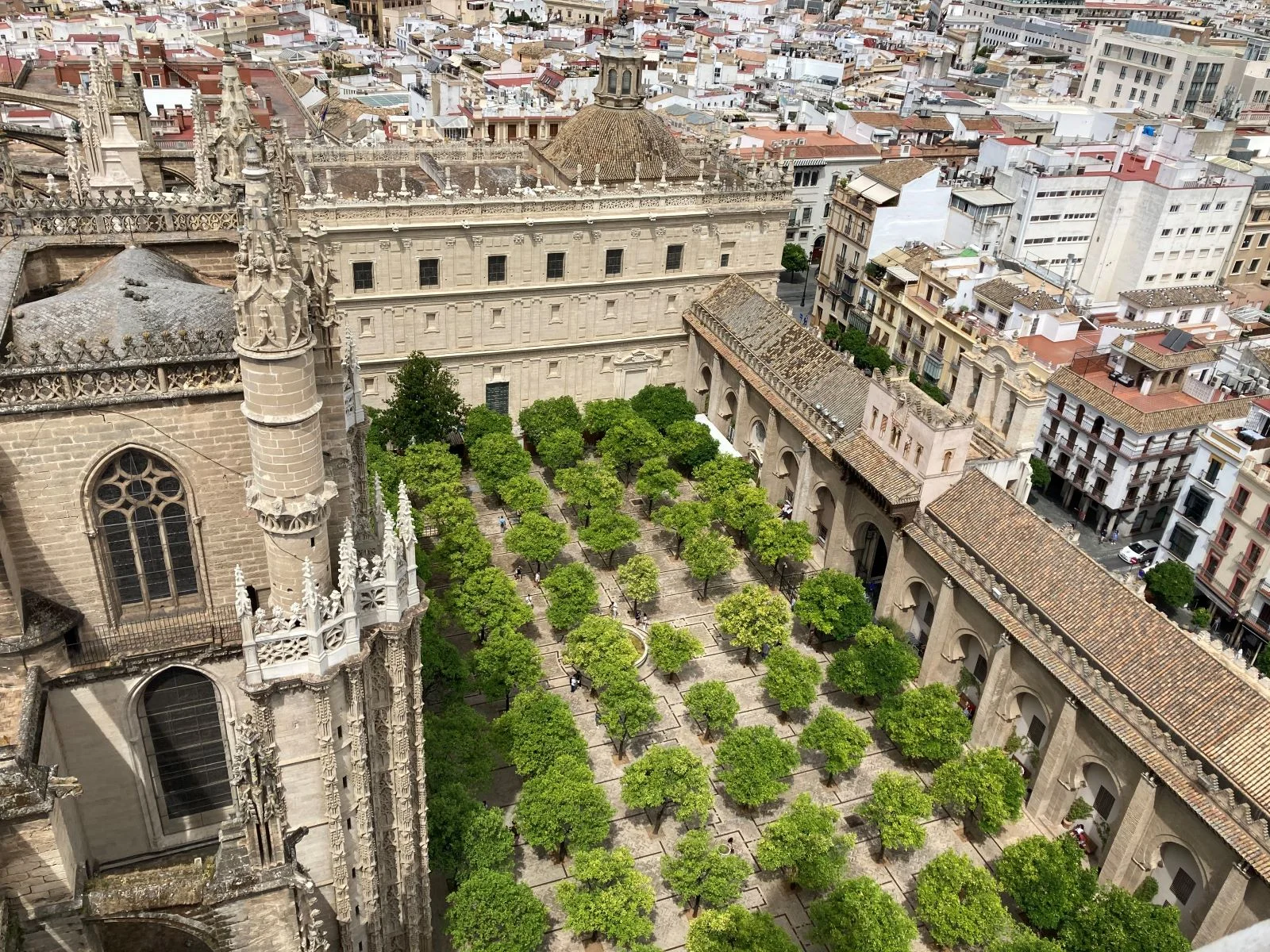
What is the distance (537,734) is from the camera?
37.4 metres

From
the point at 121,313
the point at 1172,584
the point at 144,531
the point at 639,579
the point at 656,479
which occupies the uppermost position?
the point at 121,313

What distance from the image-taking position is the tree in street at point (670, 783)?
1448 inches

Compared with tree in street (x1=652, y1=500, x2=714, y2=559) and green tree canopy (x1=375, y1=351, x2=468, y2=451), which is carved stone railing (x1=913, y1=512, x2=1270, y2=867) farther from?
green tree canopy (x1=375, y1=351, x2=468, y2=451)

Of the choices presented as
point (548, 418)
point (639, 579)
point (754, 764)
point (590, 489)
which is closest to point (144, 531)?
point (754, 764)

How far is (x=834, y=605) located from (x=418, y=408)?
2724cm

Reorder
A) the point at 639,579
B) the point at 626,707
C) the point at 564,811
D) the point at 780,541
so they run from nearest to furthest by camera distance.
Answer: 1. the point at 564,811
2. the point at 626,707
3. the point at 639,579
4. the point at 780,541

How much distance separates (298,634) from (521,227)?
4483 centimetres

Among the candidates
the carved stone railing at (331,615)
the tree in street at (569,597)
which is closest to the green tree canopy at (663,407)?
the tree in street at (569,597)

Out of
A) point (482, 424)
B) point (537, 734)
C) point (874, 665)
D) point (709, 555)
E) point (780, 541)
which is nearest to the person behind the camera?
point (537, 734)

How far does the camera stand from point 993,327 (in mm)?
69625

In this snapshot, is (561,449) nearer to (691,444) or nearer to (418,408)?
(691,444)

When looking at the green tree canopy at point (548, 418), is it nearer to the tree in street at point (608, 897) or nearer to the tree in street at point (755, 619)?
the tree in street at point (755, 619)

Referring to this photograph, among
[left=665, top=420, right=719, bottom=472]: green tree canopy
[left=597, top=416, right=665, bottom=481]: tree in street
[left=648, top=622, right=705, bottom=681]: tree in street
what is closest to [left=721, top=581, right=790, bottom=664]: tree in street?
[left=648, top=622, right=705, bottom=681]: tree in street

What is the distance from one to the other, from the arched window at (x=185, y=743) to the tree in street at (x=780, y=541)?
31851 mm
